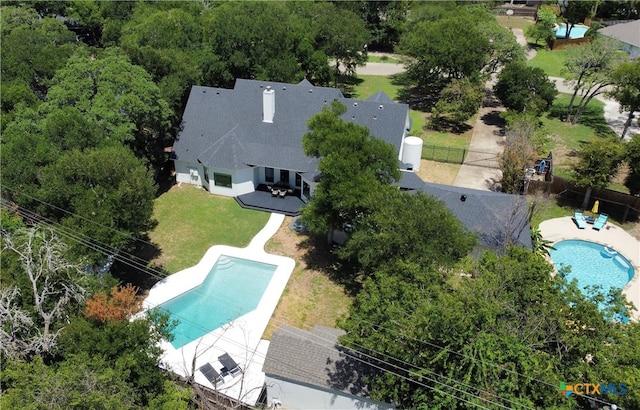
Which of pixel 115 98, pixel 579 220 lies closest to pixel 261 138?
pixel 115 98

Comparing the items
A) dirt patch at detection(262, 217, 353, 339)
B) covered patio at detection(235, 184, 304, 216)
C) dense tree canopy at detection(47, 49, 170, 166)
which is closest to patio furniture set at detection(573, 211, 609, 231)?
dirt patch at detection(262, 217, 353, 339)

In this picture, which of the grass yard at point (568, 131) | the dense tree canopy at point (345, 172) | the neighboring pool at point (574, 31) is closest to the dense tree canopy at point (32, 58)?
the dense tree canopy at point (345, 172)

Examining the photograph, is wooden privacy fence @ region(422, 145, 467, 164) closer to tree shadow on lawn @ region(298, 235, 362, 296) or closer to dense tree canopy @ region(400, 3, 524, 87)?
dense tree canopy @ region(400, 3, 524, 87)

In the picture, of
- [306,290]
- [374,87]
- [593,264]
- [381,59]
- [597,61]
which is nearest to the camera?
[306,290]

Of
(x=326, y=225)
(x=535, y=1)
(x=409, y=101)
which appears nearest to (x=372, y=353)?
(x=326, y=225)

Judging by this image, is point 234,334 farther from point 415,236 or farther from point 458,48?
point 458,48

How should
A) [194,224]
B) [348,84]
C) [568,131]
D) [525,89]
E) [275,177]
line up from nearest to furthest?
[194,224] < [275,177] < [525,89] < [568,131] < [348,84]
